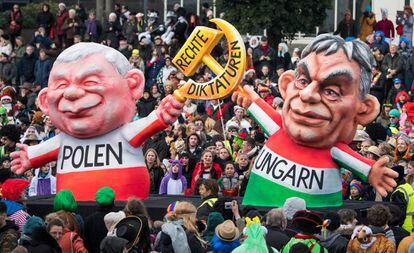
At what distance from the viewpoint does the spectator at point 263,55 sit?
2764 centimetres

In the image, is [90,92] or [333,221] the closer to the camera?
[333,221]

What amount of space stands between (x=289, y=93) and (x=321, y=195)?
1.21 metres

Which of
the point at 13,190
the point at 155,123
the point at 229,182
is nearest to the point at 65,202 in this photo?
the point at 13,190

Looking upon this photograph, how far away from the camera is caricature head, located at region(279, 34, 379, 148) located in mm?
16391

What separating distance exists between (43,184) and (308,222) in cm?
760

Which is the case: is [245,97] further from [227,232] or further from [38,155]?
[227,232]

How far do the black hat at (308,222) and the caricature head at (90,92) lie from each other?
4707 mm

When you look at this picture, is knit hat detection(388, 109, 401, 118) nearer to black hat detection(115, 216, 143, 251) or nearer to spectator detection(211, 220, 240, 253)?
spectator detection(211, 220, 240, 253)

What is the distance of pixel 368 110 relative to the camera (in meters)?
16.8

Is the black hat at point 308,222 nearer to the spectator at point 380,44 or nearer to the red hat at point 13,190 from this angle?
the red hat at point 13,190

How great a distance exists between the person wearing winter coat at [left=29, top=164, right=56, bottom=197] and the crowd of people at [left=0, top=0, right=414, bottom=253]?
0.01m

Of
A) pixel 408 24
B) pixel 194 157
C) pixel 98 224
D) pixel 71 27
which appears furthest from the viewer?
pixel 71 27

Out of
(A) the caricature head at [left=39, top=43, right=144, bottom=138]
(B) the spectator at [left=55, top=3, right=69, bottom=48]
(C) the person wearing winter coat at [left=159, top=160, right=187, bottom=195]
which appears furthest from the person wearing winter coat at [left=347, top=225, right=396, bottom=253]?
(B) the spectator at [left=55, top=3, right=69, bottom=48]

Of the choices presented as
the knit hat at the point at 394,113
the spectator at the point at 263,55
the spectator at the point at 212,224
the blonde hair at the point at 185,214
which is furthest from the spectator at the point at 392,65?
the blonde hair at the point at 185,214
